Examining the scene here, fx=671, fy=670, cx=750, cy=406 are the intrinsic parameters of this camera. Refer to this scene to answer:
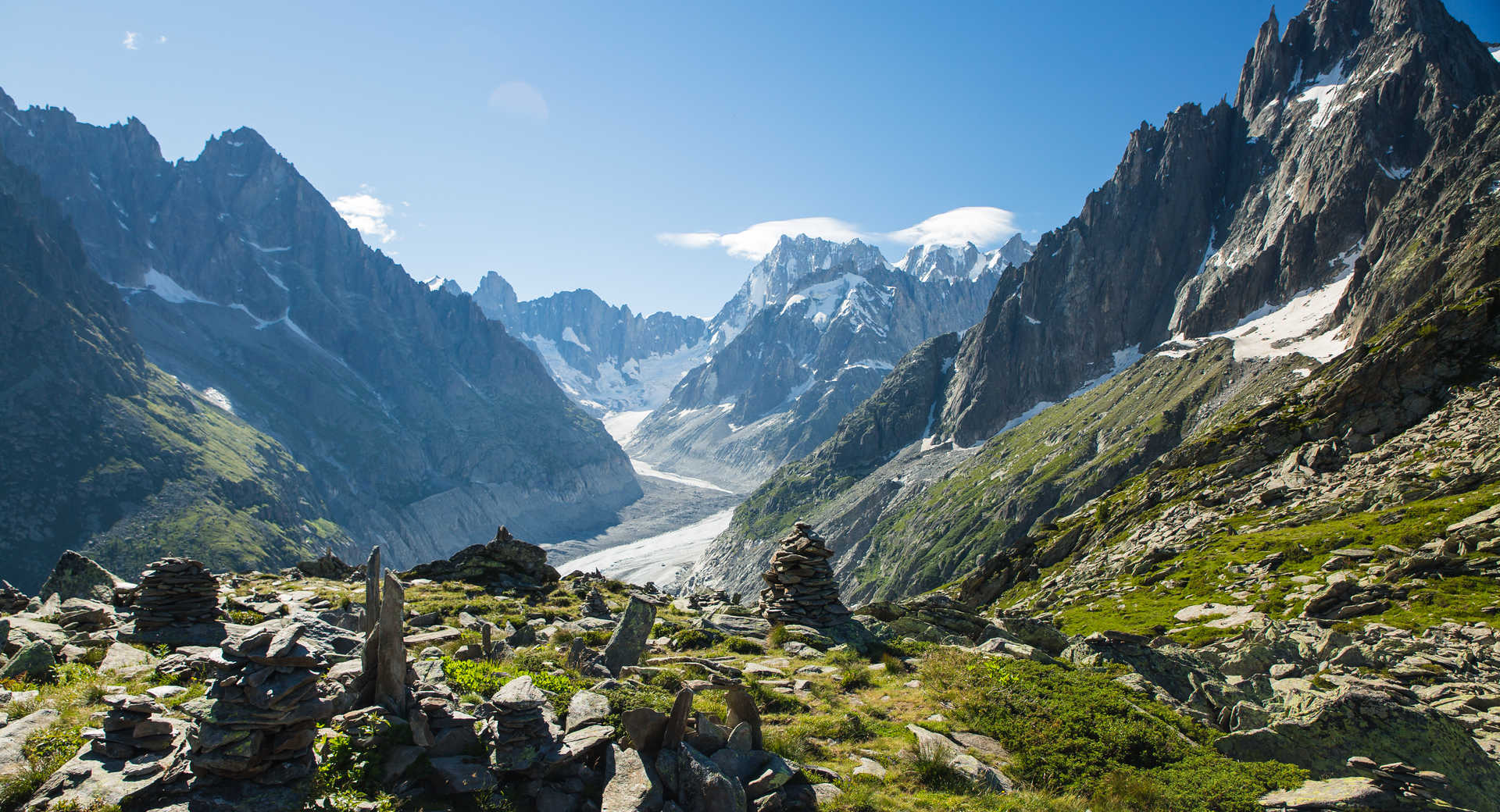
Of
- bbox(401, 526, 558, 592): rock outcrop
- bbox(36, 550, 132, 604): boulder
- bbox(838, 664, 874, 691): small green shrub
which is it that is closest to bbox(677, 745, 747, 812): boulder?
bbox(838, 664, 874, 691): small green shrub

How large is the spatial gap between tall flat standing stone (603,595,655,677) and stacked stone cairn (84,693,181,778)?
10.8 m

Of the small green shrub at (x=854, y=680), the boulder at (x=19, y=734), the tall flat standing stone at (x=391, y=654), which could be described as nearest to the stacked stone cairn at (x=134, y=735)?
the boulder at (x=19, y=734)

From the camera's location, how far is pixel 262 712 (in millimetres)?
10711

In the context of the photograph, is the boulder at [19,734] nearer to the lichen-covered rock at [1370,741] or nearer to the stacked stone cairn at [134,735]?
the stacked stone cairn at [134,735]

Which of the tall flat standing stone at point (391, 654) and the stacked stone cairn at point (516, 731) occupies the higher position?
the tall flat standing stone at point (391, 654)

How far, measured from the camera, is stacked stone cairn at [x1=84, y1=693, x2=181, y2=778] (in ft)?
37.3

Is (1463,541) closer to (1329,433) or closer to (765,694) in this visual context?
(1329,433)

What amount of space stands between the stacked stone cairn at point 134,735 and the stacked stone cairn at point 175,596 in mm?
13511

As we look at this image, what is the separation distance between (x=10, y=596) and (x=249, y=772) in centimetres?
2978

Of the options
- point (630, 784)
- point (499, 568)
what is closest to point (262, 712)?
point (630, 784)

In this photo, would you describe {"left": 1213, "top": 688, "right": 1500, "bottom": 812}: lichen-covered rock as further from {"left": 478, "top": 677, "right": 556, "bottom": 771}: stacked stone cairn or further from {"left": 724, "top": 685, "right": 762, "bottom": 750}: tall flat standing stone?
{"left": 478, "top": 677, "right": 556, "bottom": 771}: stacked stone cairn

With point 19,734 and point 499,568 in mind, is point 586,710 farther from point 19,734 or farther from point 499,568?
point 499,568

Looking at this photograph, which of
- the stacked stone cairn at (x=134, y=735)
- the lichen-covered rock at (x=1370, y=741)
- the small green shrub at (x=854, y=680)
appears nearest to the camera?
the stacked stone cairn at (x=134, y=735)

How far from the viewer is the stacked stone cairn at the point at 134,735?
448 inches
